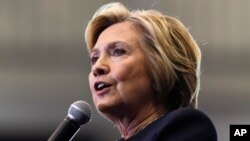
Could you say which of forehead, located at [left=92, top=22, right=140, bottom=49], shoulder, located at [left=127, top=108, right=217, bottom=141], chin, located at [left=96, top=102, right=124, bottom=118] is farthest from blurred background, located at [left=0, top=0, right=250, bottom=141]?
shoulder, located at [left=127, top=108, right=217, bottom=141]

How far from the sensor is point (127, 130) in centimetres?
96

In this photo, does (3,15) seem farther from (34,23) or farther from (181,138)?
(181,138)

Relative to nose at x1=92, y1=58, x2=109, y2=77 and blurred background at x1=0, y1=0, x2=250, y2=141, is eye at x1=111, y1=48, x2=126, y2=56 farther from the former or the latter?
blurred background at x1=0, y1=0, x2=250, y2=141

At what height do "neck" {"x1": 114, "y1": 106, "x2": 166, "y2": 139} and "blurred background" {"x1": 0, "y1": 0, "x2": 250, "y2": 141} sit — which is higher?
"blurred background" {"x1": 0, "y1": 0, "x2": 250, "y2": 141}

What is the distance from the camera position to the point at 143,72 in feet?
3.09

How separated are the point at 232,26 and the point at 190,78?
2.20 m

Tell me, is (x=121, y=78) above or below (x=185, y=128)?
Answer: above

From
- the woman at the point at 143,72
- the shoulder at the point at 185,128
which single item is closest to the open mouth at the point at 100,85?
the woman at the point at 143,72

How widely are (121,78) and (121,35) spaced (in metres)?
0.10

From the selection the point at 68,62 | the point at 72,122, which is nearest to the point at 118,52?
the point at 72,122

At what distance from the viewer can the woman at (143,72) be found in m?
0.92

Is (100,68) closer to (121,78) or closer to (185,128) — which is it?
(121,78)

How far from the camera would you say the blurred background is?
3.02 meters

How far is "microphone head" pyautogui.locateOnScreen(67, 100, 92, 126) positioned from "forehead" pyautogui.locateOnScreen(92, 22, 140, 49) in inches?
5.4
